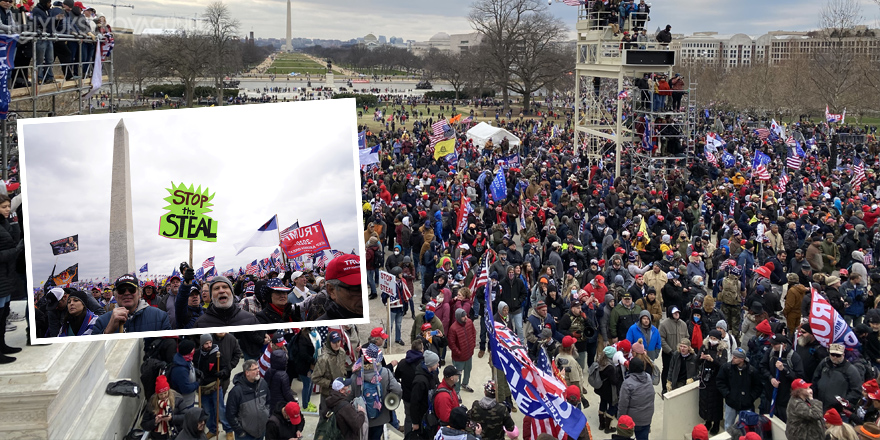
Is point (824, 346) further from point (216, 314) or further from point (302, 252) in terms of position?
point (216, 314)

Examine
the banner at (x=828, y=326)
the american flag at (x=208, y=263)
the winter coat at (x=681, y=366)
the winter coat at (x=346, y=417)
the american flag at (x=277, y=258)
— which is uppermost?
the american flag at (x=208, y=263)

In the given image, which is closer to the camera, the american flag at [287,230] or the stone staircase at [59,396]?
the american flag at [287,230]

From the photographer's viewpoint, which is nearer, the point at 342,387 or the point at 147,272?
the point at 147,272

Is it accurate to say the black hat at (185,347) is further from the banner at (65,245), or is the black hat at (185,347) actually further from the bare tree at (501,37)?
the bare tree at (501,37)

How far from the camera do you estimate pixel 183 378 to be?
7.23m

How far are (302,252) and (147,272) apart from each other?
1.53 metres

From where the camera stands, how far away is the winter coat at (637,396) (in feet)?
24.7

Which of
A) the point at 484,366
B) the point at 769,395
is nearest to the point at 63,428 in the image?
the point at 484,366

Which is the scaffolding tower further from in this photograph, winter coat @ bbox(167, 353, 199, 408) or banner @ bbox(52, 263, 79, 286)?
banner @ bbox(52, 263, 79, 286)

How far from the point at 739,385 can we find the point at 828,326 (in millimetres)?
1176

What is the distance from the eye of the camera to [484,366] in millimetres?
A: 10445

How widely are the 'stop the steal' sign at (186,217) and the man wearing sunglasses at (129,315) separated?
0.43m

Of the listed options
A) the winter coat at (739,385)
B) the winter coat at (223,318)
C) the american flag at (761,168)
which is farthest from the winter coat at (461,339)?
the american flag at (761,168)

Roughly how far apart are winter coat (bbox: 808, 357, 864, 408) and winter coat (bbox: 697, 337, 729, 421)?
932 millimetres
